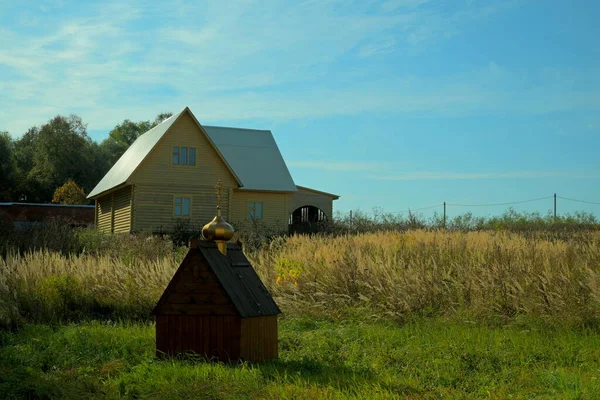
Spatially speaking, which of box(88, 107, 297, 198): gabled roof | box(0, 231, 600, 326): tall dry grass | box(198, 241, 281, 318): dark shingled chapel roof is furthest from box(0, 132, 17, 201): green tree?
box(198, 241, 281, 318): dark shingled chapel roof

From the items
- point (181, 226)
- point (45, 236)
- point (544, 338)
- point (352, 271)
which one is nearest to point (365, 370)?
point (544, 338)

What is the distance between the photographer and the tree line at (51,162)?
58.7 metres

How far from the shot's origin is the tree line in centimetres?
5869

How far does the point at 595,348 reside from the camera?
9477mm

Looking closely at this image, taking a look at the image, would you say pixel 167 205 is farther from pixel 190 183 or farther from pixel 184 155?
pixel 184 155

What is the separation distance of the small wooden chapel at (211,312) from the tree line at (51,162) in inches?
2022

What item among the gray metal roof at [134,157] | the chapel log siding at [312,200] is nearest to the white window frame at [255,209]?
the chapel log siding at [312,200]

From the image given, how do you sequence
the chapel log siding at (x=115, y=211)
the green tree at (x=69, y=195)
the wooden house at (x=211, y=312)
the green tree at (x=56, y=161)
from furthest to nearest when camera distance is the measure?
the green tree at (x=56, y=161) → the green tree at (x=69, y=195) → the chapel log siding at (x=115, y=211) → the wooden house at (x=211, y=312)

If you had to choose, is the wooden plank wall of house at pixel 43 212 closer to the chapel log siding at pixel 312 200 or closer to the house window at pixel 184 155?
the house window at pixel 184 155

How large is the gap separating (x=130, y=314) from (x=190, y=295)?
6.12 m

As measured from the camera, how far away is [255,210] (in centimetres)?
3800

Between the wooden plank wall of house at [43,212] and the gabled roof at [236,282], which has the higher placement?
the wooden plank wall of house at [43,212]

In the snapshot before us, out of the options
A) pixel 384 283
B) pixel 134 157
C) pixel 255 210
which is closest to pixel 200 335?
pixel 384 283

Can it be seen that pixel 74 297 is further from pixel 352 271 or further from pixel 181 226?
pixel 181 226
